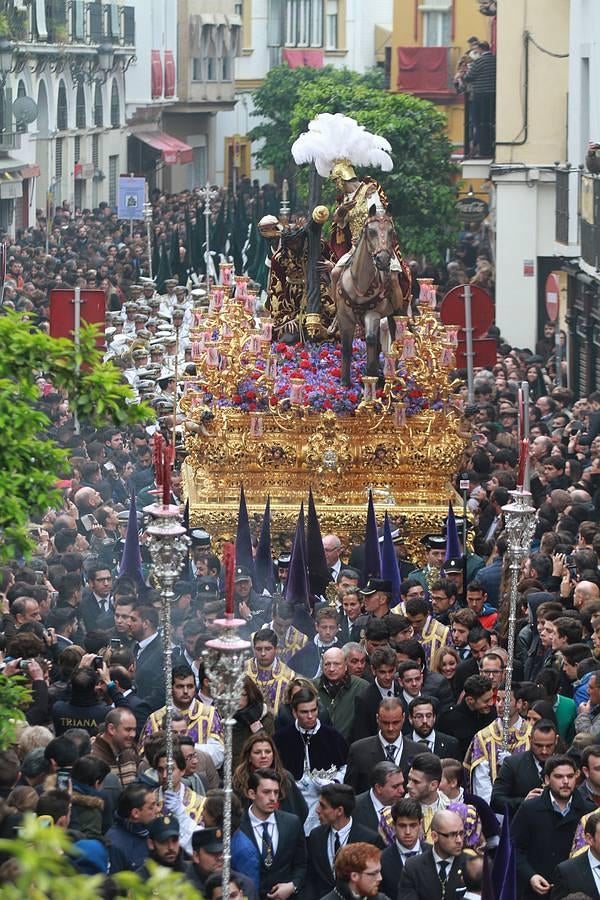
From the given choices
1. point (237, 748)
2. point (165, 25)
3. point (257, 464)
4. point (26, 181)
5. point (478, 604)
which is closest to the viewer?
point (237, 748)

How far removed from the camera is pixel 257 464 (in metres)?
20.2

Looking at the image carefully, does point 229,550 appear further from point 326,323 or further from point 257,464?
point 326,323

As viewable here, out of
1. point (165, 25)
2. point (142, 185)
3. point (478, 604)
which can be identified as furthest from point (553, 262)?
point (165, 25)

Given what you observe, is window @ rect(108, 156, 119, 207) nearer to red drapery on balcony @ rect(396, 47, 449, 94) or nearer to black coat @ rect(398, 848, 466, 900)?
red drapery on balcony @ rect(396, 47, 449, 94)

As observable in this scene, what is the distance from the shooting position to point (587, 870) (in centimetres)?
998

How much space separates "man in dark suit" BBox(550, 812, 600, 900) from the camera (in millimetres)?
9938

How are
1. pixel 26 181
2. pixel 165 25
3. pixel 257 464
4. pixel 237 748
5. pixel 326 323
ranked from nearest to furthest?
pixel 237 748
pixel 257 464
pixel 326 323
pixel 26 181
pixel 165 25

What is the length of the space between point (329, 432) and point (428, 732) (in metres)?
8.14

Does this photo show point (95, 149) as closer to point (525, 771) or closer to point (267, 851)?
point (525, 771)

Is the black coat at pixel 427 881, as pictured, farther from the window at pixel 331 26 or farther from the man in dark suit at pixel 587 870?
the window at pixel 331 26

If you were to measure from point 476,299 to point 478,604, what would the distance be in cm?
671

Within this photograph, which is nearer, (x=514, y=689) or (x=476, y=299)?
(x=514, y=689)

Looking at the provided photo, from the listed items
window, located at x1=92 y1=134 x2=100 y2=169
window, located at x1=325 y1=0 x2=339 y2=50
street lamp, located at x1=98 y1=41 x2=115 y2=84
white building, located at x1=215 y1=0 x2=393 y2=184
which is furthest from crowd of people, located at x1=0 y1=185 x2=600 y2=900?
window, located at x1=325 y1=0 x2=339 y2=50

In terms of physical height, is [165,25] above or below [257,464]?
above
